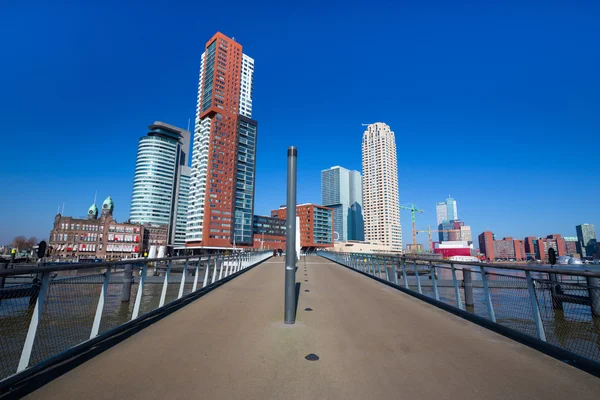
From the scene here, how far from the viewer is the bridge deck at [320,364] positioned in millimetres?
2895

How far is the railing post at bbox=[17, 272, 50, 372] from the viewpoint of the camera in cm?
306

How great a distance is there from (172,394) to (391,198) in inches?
7173

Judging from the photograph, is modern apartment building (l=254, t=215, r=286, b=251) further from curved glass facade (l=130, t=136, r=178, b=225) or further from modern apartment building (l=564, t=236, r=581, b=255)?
modern apartment building (l=564, t=236, r=581, b=255)

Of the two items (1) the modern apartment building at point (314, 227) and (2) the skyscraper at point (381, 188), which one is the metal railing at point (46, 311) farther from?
(2) the skyscraper at point (381, 188)

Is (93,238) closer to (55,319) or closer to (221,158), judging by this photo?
(221,158)

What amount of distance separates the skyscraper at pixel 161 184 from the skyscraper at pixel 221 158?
40.3 m

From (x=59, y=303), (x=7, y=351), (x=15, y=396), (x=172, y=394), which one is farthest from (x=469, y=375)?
(x=7, y=351)

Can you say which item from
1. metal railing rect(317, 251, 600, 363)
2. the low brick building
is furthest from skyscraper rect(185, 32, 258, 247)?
metal railing rect(317, 251, 600, 363)

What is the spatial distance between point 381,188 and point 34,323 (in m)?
182

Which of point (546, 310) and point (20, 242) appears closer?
point (546, 310)

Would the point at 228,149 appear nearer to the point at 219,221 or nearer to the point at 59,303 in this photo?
the point at 219,221

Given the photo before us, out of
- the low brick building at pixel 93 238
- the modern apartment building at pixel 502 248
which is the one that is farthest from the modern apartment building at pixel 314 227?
the modern apartment building at pixel 502 248

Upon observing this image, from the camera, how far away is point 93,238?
326 ft

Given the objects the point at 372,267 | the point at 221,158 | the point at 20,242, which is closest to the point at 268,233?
the point at 221,158
